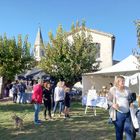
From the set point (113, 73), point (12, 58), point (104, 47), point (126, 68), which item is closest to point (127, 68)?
point (126, 68)

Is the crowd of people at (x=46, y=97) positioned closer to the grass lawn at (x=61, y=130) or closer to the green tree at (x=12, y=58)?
the grass lawn at (x=61, y=130)

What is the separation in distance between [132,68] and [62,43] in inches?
344

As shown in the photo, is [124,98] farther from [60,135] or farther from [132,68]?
[132,68]

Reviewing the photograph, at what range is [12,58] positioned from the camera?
28922mm

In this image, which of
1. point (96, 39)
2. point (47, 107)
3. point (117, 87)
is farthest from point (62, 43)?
point (117, 87)

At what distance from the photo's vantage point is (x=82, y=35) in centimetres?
2731

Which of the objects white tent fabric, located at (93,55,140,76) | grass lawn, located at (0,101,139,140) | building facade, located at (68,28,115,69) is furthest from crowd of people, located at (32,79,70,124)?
building facade, located at (68,28,115,69)

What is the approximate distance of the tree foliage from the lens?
28.7 m

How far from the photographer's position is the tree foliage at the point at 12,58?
2866 cm

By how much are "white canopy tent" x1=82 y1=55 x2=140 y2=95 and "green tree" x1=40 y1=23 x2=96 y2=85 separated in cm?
181

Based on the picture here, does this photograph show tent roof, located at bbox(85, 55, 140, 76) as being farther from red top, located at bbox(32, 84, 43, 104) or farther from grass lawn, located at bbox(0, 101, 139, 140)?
red top, located at bbox(32, 84, 43, 104)

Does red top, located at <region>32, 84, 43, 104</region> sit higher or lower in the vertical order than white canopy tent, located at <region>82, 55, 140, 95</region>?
lower

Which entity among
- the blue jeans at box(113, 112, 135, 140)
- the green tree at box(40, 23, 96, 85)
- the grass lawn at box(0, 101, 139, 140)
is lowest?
the grass lawn at box(0, 101, 139, 140)

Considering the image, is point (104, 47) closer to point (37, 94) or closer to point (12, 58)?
point (12, 58)
